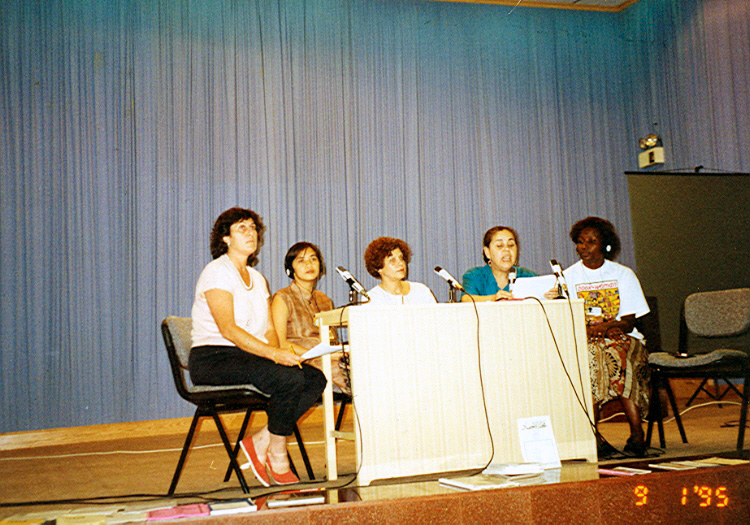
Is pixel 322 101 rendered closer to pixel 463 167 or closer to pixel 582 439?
pixel 463 167

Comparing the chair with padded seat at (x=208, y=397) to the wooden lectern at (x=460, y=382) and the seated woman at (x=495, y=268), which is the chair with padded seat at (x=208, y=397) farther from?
the seated woman at (x=495, y=268)

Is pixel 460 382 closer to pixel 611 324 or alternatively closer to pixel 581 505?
pixel 581 505

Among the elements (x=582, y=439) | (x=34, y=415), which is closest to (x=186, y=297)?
(x=34, y=415)

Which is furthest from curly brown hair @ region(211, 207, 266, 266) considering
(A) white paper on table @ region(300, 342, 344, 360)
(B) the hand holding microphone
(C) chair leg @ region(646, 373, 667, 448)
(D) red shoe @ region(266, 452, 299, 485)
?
(C) chair leg @ region(646, 373, 667, 448)

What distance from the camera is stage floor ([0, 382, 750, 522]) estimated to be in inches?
98.0

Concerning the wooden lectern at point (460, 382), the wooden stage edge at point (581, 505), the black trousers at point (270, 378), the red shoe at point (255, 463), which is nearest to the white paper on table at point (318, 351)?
the wooden lectern at point (460, 382)

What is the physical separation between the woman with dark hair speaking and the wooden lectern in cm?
51

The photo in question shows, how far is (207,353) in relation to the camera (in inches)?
119

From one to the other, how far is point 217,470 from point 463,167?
3.96 m

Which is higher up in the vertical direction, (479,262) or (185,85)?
(185,85)

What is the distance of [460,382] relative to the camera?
2.70 m

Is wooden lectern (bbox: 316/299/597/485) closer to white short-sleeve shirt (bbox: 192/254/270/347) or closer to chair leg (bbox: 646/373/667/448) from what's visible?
white short-sleeve shirt (bbox: 192/254/270/347)

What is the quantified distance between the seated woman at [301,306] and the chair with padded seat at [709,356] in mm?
1729

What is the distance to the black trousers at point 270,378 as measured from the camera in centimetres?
292
